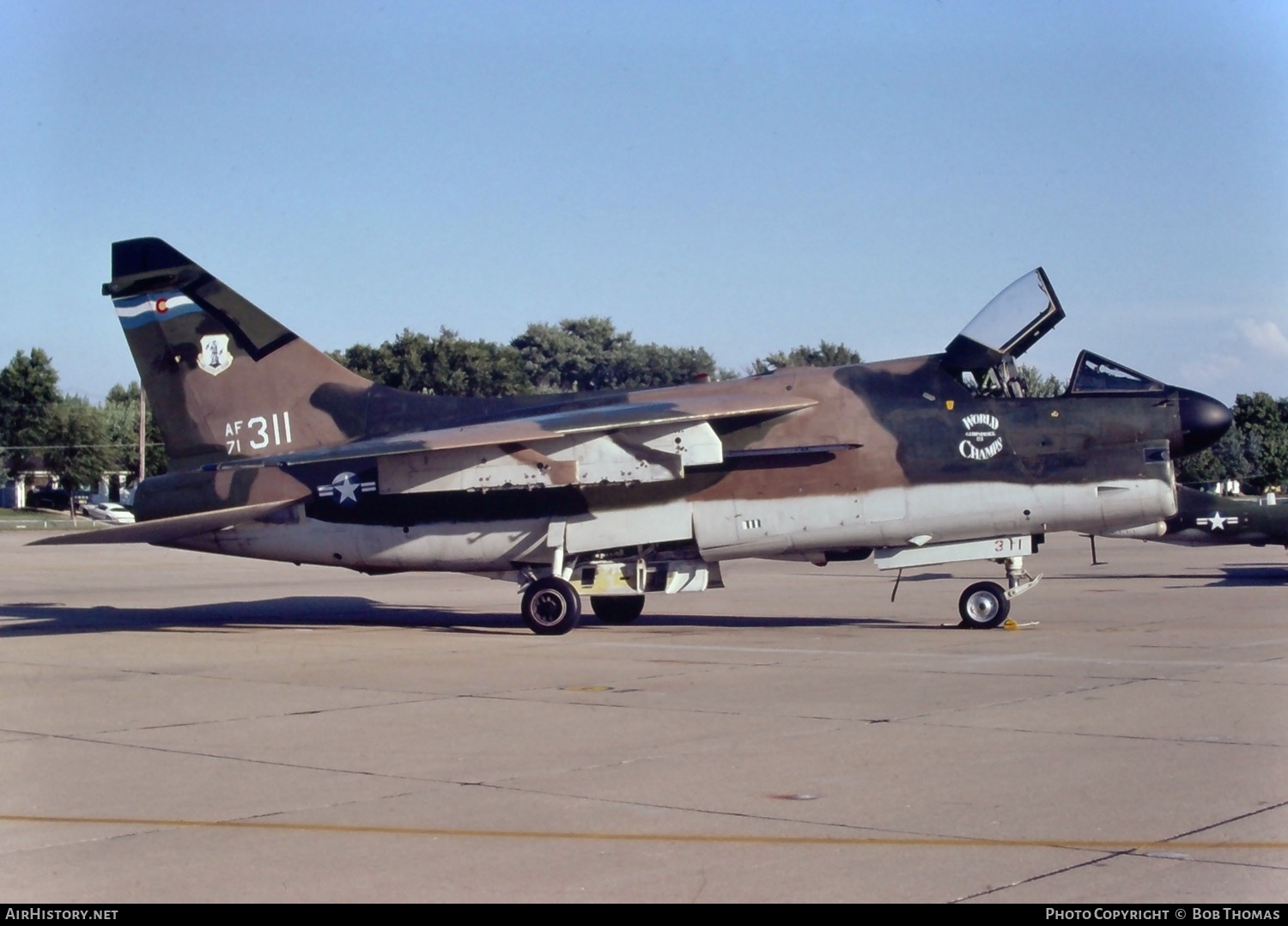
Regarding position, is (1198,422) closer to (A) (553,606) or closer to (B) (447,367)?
(A) (553,606)

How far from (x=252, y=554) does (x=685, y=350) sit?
35558 millimetres

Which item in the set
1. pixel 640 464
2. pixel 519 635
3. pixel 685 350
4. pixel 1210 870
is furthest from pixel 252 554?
pixel 685 350

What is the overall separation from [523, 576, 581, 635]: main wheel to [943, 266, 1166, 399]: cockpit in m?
5.55

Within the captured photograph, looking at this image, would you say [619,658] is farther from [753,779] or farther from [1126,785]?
[1126,785]

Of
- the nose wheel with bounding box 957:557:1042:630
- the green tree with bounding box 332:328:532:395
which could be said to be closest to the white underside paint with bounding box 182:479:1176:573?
the nose wheel with bounding box 957:557:1042:630

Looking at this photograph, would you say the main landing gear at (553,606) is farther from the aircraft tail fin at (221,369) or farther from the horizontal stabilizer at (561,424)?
the aircraft tail fin at (221,369)

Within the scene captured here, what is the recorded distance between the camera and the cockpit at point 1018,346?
16.2 metres

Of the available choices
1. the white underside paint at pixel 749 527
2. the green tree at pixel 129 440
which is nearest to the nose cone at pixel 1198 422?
the white underside paint at pixel 749 527

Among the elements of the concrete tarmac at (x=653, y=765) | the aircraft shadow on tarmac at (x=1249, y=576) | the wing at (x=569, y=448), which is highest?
the wing at (x=569, y=448)

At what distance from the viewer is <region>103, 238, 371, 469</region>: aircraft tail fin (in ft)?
60.6

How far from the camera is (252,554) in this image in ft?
59.6

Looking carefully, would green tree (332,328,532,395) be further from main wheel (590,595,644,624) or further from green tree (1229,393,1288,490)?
main wheel (590,595,644,624)

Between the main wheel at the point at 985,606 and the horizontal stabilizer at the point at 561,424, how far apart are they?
3127 millimetres

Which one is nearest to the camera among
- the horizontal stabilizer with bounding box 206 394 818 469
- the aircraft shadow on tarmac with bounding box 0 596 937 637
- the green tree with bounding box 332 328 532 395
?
the horizontal stabilizer with bounding box 206 394 818 469
